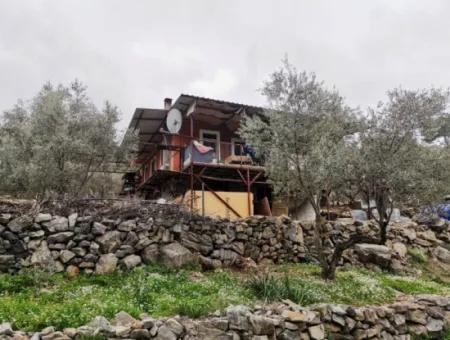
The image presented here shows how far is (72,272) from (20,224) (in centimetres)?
185

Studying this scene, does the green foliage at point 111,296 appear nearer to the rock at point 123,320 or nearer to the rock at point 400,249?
the rock at point 123,320

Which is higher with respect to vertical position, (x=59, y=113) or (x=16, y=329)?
(x=59, y=113)

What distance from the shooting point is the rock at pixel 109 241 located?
10141 mm

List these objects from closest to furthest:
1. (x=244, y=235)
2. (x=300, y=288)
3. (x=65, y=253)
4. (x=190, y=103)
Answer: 1. (x=300, y=288)
2. (x=65, y=253)
3. (x=244, y=235)
4. (x=190, y=103)

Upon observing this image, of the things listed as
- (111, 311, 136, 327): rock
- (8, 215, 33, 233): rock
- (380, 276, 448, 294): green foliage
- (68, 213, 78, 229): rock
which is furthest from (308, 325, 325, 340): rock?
(8, 215, 33, 233): rock

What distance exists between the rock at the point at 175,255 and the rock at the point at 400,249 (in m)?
7.89

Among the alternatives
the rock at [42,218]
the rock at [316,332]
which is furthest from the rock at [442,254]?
the rock at [42,218]

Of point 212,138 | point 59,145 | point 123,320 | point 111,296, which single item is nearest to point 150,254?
point 111,296

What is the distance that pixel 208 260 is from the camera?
11.1m

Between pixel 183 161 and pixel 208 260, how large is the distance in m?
9.07

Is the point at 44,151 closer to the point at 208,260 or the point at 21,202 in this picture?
the point at 21,202

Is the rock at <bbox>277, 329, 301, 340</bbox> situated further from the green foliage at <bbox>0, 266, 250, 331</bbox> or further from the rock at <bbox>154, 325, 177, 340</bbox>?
the rock at <bbox>154, 325, 177, 340</bbox>

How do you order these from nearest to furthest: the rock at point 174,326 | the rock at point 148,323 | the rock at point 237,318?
the rock at point 148,323
the rock at point 174,326
the rock at point 237,318

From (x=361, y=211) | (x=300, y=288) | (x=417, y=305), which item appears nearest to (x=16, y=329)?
(x=300, y=288)
